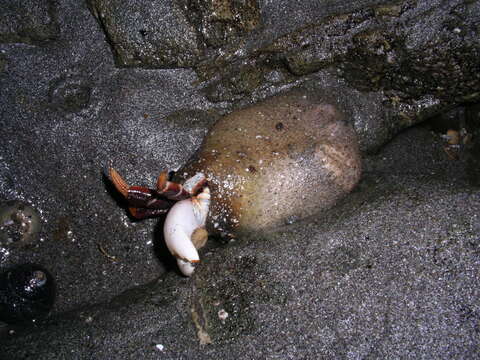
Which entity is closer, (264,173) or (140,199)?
(140,199)

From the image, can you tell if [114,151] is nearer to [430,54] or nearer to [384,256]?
[384,256]

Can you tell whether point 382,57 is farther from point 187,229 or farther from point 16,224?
point 16,224

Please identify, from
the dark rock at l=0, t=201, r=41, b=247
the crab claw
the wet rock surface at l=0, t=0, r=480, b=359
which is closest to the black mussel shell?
the wet rock surface at l=0, t=0, r=480, b=359

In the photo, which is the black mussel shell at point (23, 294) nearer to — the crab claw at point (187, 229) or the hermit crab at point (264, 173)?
the hermit crab at point (264, 173)

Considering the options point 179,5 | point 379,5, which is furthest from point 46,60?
point 379,5

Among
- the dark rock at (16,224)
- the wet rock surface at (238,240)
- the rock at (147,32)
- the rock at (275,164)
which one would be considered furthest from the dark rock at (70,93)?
the rock at (275,164)

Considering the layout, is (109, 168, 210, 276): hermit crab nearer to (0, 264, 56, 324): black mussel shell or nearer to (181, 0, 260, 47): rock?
(0, 264, 56, 324): black mussel shell

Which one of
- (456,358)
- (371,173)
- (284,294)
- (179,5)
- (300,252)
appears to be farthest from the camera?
(371,173)

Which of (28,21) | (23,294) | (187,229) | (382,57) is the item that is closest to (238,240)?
(187,229)
